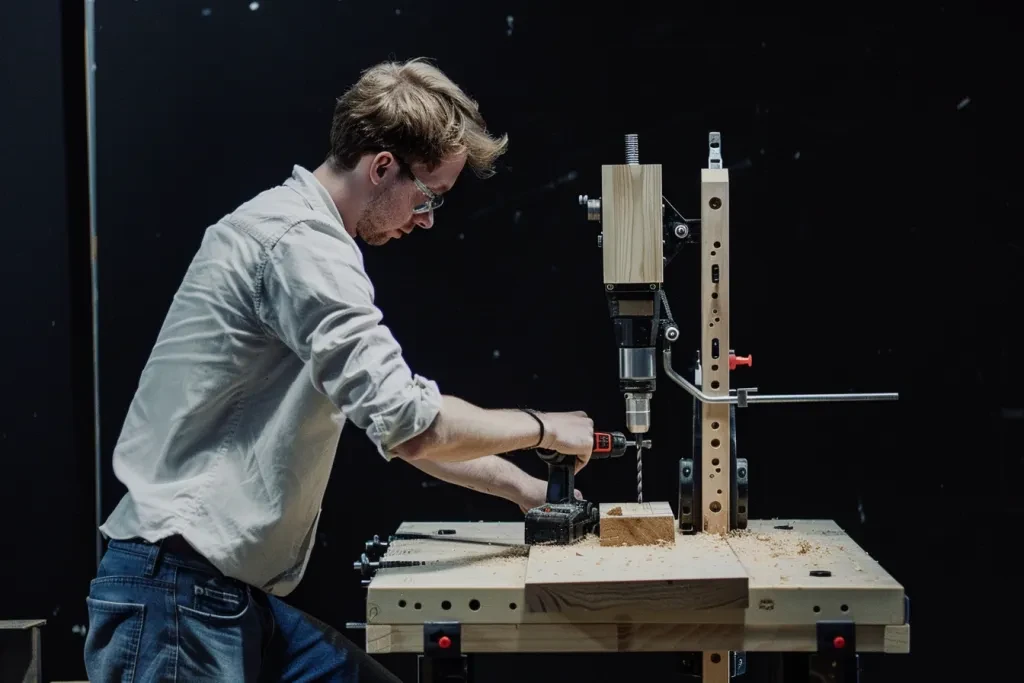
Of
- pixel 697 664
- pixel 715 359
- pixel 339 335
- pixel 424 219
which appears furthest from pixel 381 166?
pixel 697 664

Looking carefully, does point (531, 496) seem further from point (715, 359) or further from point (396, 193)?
point (396, 193)

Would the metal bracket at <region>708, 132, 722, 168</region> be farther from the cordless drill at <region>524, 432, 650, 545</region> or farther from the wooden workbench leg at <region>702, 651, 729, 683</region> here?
the wooden workbench leg at <region>702, 651, 729, 683</region>

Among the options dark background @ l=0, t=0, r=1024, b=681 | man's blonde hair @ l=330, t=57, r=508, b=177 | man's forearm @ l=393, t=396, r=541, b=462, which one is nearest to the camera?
man's forearm @ l=393, t=396, r=541, b=462

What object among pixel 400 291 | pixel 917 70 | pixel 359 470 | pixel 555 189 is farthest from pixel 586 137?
pixel 359 470

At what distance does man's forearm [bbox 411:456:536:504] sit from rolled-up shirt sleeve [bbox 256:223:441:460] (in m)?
0.53

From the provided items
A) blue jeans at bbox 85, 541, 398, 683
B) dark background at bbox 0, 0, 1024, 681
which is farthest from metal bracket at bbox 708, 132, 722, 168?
blue jeans at bbox 85, 541, 398, 683

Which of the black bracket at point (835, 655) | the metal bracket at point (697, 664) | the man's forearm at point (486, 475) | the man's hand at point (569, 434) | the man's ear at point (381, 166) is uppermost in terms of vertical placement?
the man's ear at point (381, 166)

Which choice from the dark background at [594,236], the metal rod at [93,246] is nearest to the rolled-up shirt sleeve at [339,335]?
the dark background at [594,236]

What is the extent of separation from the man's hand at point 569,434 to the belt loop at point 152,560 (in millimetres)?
709

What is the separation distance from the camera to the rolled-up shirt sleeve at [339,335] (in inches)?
65.4

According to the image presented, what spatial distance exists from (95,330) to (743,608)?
6.40ft

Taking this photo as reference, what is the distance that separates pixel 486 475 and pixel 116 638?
835 millimetres

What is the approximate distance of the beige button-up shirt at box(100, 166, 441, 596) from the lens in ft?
5.50

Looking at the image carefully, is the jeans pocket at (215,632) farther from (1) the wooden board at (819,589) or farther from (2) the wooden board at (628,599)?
(1) the wooden board at (819,589)
